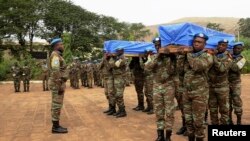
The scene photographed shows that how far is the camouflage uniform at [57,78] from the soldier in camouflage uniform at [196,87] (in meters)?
2.95

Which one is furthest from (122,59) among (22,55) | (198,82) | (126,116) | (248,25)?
(248,25)

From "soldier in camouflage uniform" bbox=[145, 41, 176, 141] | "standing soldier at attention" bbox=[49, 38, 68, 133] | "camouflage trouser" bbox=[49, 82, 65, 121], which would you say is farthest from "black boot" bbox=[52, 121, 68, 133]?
"soldier in camouflage uniform" bbox=[145, 41, 176, 141]

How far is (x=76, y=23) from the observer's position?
44.6 metres

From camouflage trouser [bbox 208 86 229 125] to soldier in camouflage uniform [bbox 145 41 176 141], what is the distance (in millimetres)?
889

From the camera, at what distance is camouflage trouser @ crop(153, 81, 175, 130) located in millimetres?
→ 6742

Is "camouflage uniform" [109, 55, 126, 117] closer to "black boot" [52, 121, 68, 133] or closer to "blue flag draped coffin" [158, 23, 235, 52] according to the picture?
"black boot" [52, 121, 68, 133]

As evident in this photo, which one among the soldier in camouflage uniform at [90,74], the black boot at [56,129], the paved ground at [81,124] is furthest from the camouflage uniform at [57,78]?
the soldier in camouflage uniform at [90,74]

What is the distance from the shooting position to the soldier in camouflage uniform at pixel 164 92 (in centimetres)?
675

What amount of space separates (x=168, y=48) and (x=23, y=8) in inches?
1399

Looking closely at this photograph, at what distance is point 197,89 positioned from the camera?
20.2 ft

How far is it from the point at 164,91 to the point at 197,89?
817 mm

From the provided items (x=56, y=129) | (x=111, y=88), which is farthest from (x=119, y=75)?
(x=56, y=129)

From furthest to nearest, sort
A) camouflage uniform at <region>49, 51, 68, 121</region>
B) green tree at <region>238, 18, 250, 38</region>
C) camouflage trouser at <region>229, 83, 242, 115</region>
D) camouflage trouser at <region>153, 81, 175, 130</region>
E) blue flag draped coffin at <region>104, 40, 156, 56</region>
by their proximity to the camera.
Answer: green tree at <region>238, 18, 250, 38</region>
blue flag draped coffin at <region>104, 40, 156, 56</region>
camouflage uniform at <region>49, 51, 68, 121</region>
camouflage trouser at <region>229, 83, 242, 115</region>
camouflage trouser at <region>153, 81, 175, 130</region>

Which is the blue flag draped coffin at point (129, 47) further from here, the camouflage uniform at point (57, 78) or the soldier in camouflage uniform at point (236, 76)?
the soldier in camouflage uniform at point (236, 76)
